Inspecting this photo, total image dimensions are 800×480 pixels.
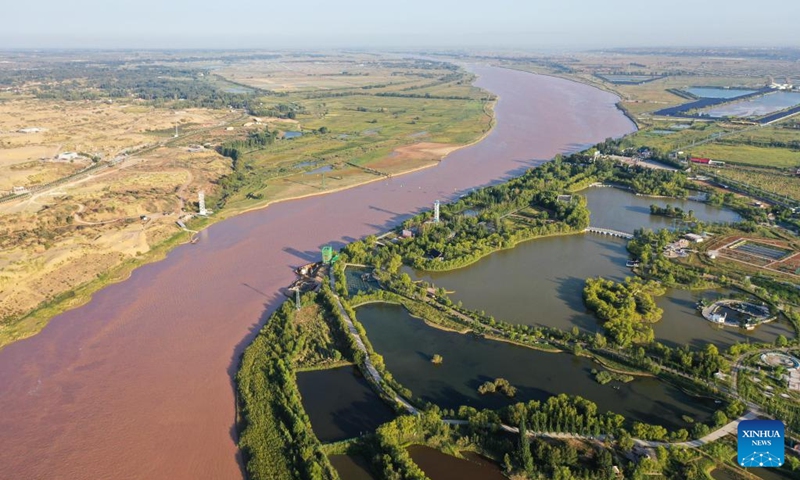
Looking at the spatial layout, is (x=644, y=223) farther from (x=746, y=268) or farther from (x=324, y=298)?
(x=324, y=298)

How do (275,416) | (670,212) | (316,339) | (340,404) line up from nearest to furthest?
(275,416) < (340,404) < (316,339) < (670,212)

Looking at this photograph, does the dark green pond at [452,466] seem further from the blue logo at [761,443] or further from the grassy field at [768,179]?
the grassy field at [768,179]

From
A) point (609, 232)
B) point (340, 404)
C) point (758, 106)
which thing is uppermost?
point (758, 106)

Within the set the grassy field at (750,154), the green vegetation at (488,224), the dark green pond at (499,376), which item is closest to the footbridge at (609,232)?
the green vegetation at (488,224)

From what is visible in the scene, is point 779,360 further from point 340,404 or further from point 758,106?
point 758,106

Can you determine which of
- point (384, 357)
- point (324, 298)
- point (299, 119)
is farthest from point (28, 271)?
point (299, 119)

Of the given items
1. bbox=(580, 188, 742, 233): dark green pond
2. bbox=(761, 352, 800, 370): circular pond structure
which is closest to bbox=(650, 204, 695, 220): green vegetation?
bbox=(580, 188, 742, 233): dark green pond

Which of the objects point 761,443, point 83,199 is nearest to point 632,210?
point 761,443
